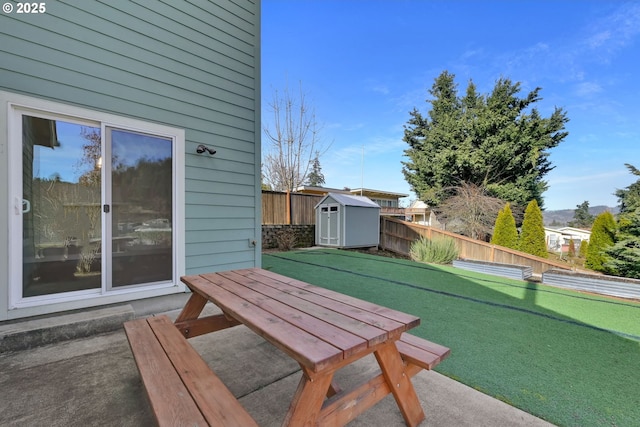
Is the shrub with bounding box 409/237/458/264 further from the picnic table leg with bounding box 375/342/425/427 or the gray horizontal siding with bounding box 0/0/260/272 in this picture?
the picnic table leg with bounding box 375/342/425/427

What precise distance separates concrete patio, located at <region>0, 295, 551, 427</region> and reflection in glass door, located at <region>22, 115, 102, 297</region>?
38 centimetres

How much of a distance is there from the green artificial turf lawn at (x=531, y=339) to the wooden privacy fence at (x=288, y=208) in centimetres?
438

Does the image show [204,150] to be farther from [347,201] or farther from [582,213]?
[582,213]

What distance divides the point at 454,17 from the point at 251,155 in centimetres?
706

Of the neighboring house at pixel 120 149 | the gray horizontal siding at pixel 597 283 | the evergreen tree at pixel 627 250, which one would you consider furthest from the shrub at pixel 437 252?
the neighboring house at pixel 120 149

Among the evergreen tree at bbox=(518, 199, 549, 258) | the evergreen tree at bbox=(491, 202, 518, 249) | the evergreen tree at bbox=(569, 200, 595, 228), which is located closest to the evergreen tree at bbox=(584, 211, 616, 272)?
the evergreen tree at bbox=(518, 199, 549, 258)

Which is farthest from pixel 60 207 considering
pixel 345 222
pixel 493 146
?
pixel 493 146

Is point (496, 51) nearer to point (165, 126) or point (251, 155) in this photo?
point (251, 155)

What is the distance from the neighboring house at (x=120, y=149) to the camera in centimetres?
Result: 223

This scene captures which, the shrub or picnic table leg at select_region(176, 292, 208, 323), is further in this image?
the shrub

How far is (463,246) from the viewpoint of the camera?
8797mm

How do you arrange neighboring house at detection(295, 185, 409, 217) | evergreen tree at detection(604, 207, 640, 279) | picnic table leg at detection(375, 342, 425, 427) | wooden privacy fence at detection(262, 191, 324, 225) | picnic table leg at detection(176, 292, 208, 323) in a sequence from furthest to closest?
neighboring house at detection(295, 185, 409, 217) < wooden privacy fence at detection(262, 191, 324, 225) < evergreen tree at detection(604, 207, 640, 279) < picnic table leg at detection(176, 292, 208, 323) < picnic table leg at detection(375, 342, 425, 427)

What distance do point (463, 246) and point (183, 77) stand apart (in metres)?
9.00

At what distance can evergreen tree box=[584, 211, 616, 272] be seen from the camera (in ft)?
20.5
